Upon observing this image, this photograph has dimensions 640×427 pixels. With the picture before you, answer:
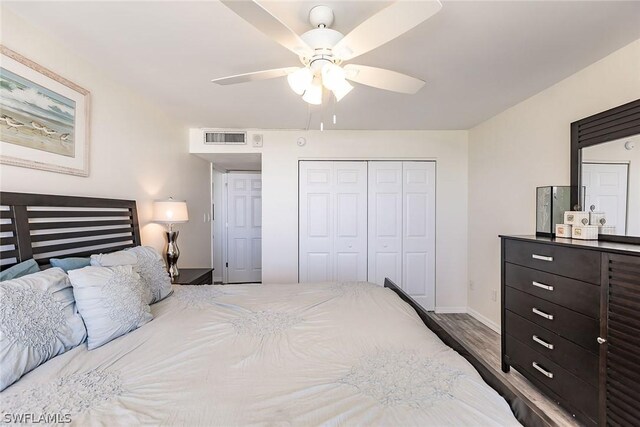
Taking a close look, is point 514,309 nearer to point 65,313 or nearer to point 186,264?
point 65,313

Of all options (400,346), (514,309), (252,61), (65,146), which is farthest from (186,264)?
(514,309)

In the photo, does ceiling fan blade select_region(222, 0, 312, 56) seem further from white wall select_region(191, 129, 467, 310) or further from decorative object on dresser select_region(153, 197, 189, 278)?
white wall select_region(191, 129, 467, 310)

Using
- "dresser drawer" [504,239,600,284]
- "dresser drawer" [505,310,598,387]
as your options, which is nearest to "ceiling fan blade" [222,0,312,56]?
"dresser drawer" [504,239,600,284]

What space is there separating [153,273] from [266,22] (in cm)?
172

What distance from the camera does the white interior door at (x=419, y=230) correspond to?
3.88m

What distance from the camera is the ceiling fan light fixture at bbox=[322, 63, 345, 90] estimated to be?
1.45m

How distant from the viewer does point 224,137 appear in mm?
3801

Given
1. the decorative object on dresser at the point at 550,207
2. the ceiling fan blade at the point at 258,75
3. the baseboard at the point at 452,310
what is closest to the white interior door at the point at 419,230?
the baseboard at the point at 452,310

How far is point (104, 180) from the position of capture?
2.26 meters

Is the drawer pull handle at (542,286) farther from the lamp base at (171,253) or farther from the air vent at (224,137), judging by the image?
the air vent at (224,137)

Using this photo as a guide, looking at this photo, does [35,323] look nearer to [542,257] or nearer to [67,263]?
[67,263]

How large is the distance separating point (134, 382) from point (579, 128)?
10.2 ft

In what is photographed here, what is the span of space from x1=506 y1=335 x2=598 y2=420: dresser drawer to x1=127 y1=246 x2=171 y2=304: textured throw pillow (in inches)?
103

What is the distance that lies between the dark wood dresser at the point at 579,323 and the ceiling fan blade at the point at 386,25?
5.04 feet
